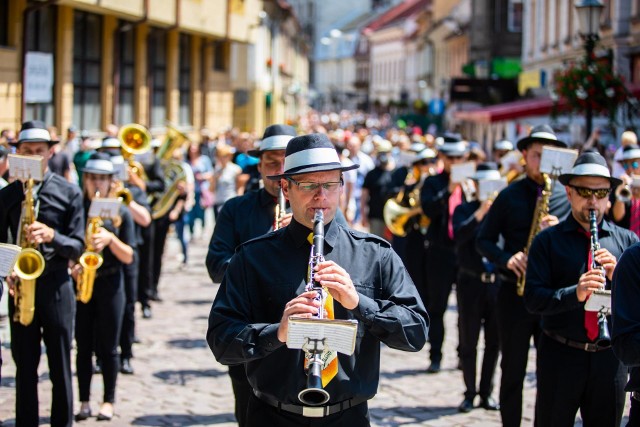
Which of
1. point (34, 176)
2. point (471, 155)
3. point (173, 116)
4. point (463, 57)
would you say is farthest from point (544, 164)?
point (463, 57)

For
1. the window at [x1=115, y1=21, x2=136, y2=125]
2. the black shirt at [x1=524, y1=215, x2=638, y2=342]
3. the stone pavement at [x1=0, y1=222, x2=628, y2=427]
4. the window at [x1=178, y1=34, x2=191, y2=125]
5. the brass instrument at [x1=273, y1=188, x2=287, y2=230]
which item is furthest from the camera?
the window at [x1=178, y1=34, x2=191, y2=125]

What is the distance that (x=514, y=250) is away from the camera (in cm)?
785

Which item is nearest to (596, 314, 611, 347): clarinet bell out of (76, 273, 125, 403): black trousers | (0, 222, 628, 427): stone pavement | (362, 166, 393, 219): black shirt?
(0, 222, 628, 427): stone pavement

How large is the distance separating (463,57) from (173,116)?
32046 millimetres

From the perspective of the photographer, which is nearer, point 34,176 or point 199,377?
point 34,176

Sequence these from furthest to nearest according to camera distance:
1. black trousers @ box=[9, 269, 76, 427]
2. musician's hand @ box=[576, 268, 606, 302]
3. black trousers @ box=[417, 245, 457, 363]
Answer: black trousers @ box=[417, 245, 457, 363] → black trousers @ box=[9, 269, 76, 427] → musician's hand @ box=[576, 268, 606, 302]

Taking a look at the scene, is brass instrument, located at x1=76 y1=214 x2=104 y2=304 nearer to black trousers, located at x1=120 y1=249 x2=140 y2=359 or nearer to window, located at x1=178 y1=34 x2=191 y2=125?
black trousers, located at x1=120 y1=249 x2=140 y2=359

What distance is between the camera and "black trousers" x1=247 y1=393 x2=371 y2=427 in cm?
463

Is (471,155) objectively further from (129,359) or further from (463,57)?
(463,57)

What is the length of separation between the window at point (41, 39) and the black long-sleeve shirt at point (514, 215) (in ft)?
43.4

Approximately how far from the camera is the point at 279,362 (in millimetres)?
4652

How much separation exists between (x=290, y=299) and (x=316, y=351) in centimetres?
53

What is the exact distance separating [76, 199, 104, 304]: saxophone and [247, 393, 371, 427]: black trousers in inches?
151

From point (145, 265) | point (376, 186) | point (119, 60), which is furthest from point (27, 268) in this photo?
point (119, 60)
